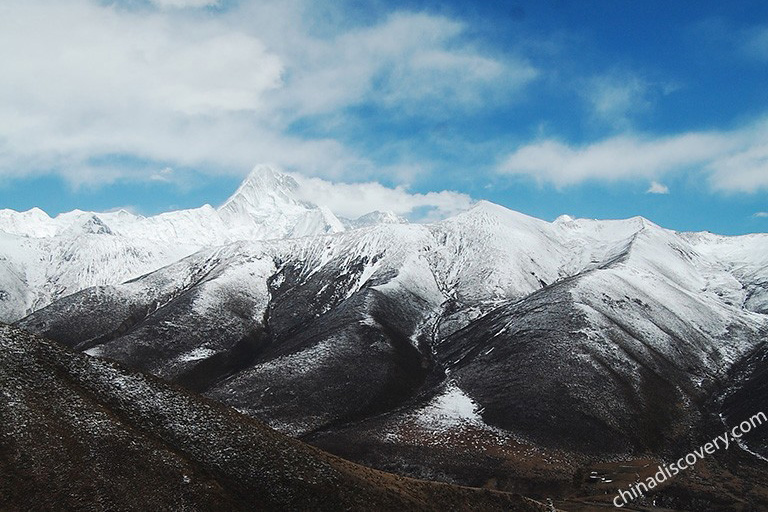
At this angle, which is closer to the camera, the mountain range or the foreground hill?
the foreground hill

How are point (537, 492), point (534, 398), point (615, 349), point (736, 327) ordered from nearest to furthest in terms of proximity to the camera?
1. point (537, 492)
2. point (534, 398)
3. point (615, 349)
4. point (736, 327)

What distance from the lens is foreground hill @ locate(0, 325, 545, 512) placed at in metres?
37.4

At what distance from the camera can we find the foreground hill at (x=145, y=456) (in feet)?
123

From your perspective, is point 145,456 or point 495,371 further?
point 495,371

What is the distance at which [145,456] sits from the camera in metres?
41.1

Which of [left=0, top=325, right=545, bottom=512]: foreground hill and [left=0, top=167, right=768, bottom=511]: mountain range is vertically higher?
[left=0, top=167, right=768, bottom=511]: mountain range

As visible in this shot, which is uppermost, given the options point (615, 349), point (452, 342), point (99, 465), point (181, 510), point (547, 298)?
point (547, 298)

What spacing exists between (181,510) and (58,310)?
627 ft

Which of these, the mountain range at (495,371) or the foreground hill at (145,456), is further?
the mountain range at (495,371)

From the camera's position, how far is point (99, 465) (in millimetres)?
39094

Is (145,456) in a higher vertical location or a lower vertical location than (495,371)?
lower

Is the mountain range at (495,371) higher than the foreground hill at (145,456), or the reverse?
the mountain range at (495,371)

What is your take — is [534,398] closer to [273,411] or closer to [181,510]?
[273,411]

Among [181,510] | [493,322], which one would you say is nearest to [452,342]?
[493,322]
